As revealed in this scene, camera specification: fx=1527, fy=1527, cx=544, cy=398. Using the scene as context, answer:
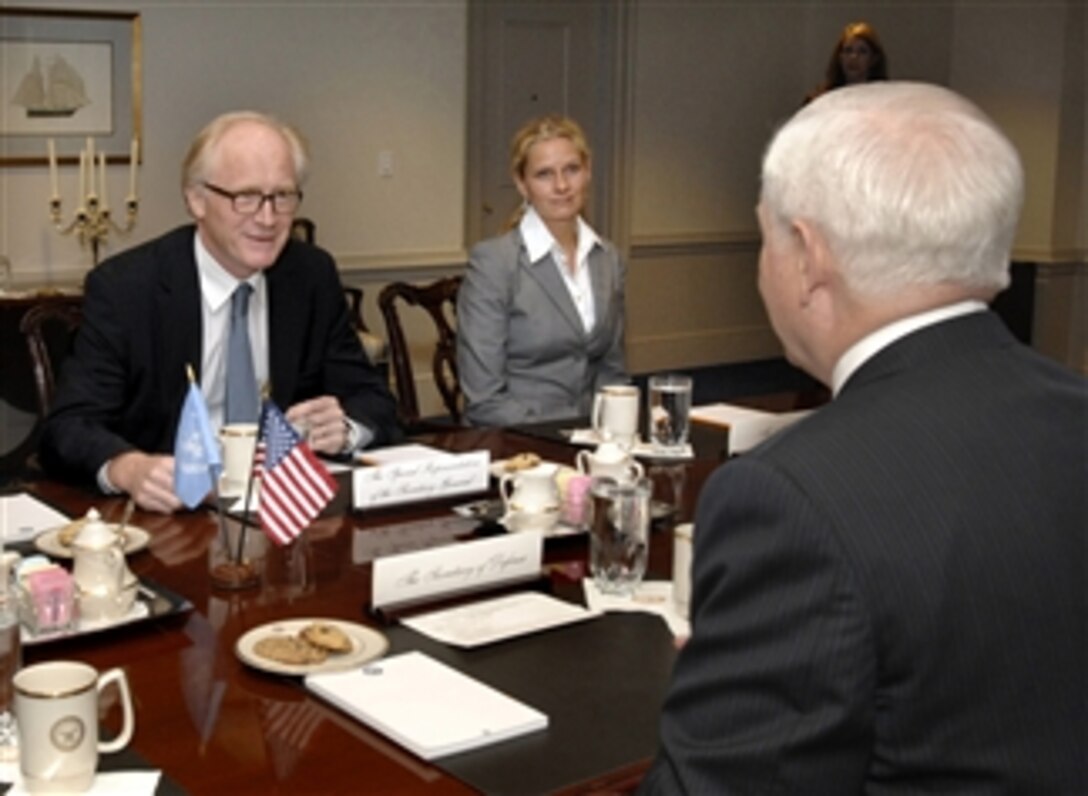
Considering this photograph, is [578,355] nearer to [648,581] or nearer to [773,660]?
[648,581]

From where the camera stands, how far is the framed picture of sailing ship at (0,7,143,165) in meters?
5.52

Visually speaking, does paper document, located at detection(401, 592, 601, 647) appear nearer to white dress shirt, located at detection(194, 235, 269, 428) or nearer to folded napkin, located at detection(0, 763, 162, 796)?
folded napkin, located at detection(0, 763, 162, 796)

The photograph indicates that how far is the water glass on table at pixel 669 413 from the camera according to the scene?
9.38 ft

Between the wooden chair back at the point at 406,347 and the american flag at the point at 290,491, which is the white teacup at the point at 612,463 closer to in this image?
the american flag at the point at 290,491

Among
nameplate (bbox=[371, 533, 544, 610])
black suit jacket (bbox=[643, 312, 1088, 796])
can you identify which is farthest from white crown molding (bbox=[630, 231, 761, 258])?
black suit jacket (bbox=[643, 312, 1088, 796])

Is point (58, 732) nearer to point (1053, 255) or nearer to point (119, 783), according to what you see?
point (119, 783)

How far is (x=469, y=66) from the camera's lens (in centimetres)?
724

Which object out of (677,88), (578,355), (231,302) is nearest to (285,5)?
(677,88)

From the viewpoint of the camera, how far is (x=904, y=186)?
116cm

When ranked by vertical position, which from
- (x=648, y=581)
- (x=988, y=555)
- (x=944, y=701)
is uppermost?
(x=988, y=555)

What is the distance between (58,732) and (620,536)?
853mm

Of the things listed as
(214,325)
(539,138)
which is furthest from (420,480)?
(539,138)

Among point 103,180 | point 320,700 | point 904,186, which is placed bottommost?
point 320,700

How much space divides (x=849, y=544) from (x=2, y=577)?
1030mm
